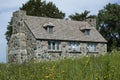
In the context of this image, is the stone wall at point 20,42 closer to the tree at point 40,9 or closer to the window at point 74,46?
the window at point 74,46

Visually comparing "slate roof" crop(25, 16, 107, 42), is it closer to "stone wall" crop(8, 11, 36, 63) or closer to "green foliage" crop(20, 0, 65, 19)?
"stone wall" crop(8, 11, 36, 63)

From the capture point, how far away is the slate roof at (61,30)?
57925mm

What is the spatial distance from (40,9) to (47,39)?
20.1 metres

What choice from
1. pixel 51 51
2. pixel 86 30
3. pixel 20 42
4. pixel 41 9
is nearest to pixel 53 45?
pixel 51 51

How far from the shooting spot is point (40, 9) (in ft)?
252

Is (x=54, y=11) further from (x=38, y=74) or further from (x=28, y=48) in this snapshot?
(x=38, y=74)

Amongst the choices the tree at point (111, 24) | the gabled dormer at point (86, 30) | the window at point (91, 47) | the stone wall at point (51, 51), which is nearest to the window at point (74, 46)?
the stone wall at point (51, 51)

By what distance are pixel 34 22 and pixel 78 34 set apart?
773 cm

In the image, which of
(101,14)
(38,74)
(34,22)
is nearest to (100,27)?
(101,14)

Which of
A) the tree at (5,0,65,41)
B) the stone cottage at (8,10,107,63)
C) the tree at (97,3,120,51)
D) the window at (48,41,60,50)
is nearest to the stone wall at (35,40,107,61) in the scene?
the stone cottage at (8,10,107,63)

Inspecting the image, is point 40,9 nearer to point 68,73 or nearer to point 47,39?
point 47,39

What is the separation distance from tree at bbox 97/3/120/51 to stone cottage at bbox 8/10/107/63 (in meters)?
16.2

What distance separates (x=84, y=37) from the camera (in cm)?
6284

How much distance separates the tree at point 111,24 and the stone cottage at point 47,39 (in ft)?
53.1
